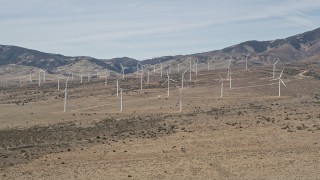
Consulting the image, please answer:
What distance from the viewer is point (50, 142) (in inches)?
2488

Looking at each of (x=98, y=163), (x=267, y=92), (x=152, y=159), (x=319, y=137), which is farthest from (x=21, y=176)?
(x=267, y=92)

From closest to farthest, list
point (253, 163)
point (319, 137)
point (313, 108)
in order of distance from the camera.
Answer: point (253, 163) → point (319, 137) → point (313, 108)

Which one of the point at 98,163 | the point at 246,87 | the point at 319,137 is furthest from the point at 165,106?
the point at 98,163

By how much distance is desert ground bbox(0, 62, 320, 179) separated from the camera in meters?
45.8

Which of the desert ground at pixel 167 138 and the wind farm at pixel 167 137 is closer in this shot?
the desert ground at pixel 167 138

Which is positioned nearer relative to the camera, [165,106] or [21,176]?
[21,176]

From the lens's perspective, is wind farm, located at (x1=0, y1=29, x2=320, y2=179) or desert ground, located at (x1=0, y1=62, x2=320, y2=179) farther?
wind farm, located at (x1=0, y1=29, x2=320, y2=179)

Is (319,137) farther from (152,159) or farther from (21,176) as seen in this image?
(21,176)

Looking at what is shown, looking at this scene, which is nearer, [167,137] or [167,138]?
[167,138]

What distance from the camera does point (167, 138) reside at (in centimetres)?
6388

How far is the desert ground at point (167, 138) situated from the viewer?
45781mm

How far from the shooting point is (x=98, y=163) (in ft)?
162

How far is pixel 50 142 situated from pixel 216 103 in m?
51.5

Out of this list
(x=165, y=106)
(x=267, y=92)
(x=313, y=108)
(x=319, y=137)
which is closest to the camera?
(x=319, y=137)
